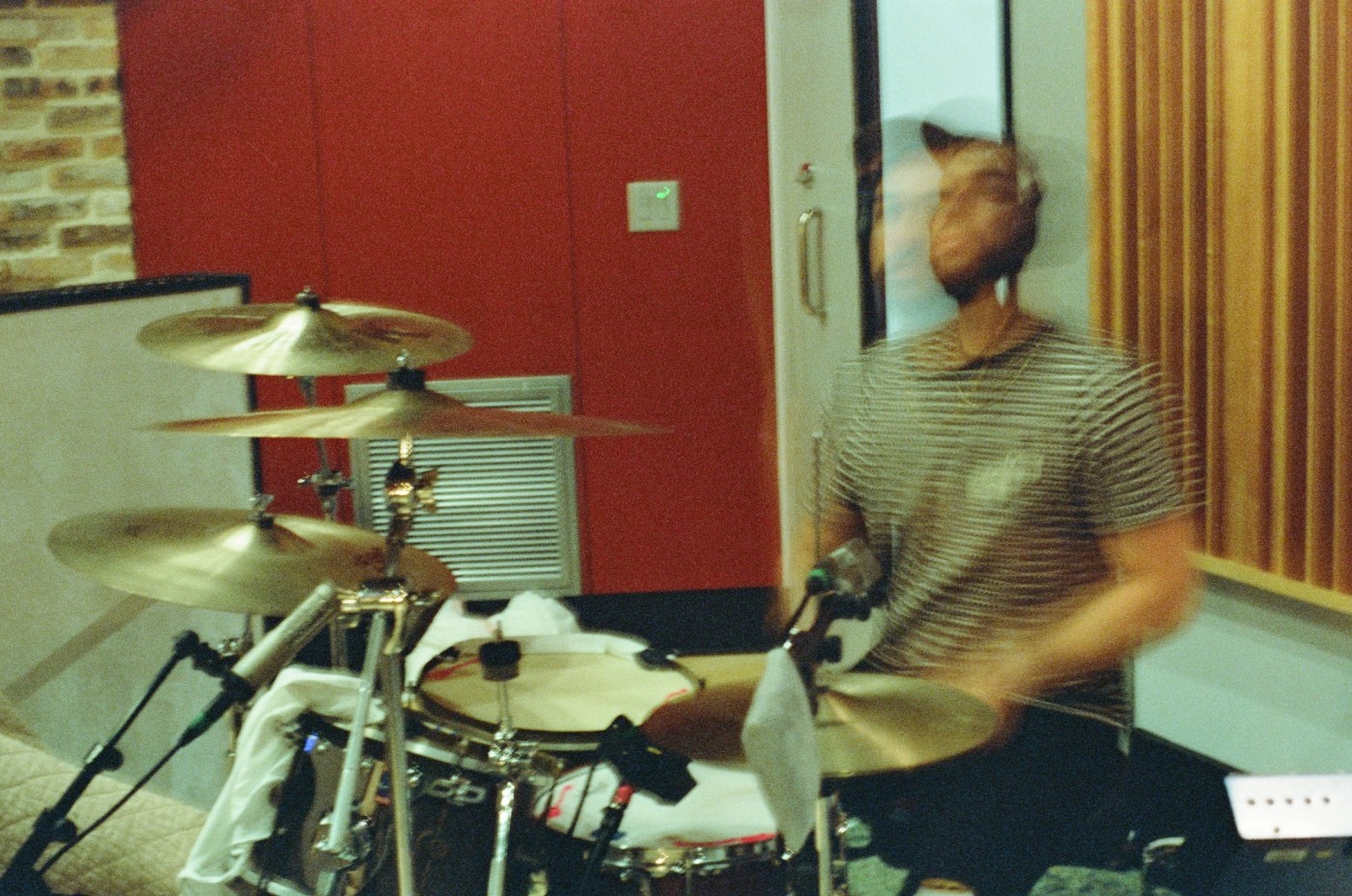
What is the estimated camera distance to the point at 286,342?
2.06m

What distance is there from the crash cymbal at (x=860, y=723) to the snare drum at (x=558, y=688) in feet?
0.86

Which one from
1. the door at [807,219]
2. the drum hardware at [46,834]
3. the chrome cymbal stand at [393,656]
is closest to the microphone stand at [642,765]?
the chrome cymbal stand at [393,656]

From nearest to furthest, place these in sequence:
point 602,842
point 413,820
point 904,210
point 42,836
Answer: point 42,836 → point 602,842 → point 413,820 → point 904,210

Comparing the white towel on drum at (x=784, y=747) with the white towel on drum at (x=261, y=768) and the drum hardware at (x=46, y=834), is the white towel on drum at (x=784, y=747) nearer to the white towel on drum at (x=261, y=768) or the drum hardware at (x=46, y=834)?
the drum hardware at (x=46, y=834)

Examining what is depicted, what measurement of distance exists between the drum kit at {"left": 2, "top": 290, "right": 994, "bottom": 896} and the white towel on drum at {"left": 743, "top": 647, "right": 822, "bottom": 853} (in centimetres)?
21

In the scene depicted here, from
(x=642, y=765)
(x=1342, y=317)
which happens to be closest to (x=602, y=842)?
(x=642, y=765)

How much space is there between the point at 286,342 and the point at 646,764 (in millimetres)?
954

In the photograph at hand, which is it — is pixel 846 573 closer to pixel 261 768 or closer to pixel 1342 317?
pixel 261 768

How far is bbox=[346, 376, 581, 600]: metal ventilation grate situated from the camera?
4.02 metres

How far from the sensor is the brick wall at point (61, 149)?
375 centimetres

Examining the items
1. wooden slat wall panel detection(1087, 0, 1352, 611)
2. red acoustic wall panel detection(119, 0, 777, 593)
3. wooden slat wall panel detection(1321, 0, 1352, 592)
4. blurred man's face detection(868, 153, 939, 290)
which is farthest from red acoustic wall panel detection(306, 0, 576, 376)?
wooden slat wall panel detection(1321, 0, 1352, 592)

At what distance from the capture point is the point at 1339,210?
7.08 feet

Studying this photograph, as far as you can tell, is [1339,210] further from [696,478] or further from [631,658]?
[696,478]

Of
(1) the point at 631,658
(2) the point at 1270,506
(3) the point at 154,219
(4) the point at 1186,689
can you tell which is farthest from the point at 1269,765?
(3) the point at 154,219
